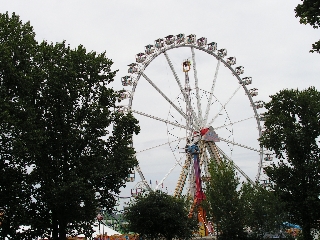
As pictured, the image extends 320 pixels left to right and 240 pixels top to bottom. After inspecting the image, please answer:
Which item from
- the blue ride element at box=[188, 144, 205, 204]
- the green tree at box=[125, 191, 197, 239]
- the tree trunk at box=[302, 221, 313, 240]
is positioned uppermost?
the blue ride element at box=[188, 144, 205, 204]

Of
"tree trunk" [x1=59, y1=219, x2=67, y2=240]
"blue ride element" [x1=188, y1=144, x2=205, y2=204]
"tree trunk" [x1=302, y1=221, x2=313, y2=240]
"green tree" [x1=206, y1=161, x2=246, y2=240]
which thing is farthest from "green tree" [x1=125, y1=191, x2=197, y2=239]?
"tree trunk" [x1=302, y1=221, x2=313, y2=240]

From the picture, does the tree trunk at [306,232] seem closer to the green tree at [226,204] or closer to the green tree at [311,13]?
the green tree at [226,204]

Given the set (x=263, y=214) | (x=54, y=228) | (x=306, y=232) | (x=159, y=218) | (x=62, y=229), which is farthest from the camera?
(x=306, y=232)

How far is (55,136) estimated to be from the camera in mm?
34125

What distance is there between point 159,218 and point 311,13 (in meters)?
23.6

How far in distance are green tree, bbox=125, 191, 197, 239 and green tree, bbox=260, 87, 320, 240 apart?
8.34m

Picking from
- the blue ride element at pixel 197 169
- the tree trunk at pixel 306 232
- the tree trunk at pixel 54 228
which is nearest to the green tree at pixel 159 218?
the tree trunk at pixel 54 228

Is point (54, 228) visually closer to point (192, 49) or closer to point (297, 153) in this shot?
point (297, 153)

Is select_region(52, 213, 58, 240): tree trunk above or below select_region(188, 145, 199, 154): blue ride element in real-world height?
below

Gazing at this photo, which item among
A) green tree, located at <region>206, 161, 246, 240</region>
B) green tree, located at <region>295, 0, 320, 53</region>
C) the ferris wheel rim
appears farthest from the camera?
the ferris wheel rim

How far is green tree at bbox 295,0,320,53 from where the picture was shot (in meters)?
19.7

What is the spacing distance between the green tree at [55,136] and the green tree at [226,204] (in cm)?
759

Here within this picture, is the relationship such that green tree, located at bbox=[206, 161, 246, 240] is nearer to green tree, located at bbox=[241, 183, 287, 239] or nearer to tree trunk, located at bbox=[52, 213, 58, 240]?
green tree, located at bbox=[241, 183, 287, 239]

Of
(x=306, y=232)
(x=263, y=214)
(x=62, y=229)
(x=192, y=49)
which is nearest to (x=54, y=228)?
(x=62, y=229)
